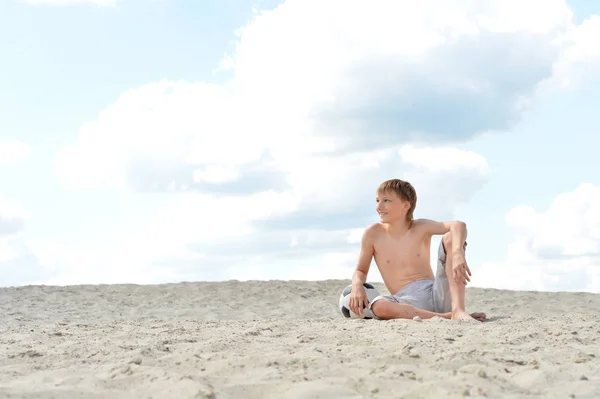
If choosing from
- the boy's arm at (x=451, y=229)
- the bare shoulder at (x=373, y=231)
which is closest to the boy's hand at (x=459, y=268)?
the boy's arm at (x=451, y=229)

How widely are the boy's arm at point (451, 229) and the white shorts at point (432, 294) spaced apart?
0.15 m

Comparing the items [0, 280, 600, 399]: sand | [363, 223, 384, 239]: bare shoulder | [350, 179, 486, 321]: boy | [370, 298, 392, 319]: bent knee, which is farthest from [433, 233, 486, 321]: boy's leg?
[363, 223, 384, 239]: bare shoulder

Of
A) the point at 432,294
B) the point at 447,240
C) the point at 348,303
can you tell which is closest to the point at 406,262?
the point at 432,294

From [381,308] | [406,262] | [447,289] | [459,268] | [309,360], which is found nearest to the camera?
[309,360]

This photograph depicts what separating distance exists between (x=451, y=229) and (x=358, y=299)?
0.98 meters

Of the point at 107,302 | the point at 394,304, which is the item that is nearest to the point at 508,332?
the point at 394,304

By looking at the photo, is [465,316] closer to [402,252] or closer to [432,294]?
[432,294]

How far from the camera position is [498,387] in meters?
3.44

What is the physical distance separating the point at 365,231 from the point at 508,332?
168cm

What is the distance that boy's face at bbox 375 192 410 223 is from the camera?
19.4 feet

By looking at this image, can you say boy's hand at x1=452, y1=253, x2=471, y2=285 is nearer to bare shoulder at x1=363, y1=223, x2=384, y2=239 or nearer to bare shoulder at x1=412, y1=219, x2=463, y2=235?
bare shoulder at x1=412, y1=219, x2=463, y2=235

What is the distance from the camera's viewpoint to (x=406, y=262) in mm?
6070

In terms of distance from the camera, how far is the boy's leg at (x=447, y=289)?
18.8ft

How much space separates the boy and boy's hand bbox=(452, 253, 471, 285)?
0.11 metres
